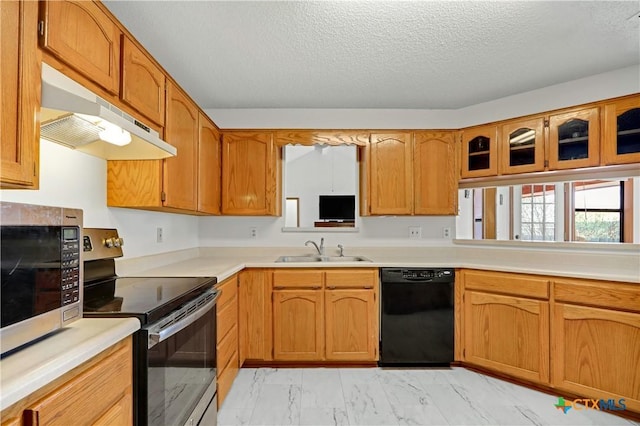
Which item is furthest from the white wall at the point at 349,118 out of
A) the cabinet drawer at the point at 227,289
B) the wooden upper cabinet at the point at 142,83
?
the cabinet drawer at the point at 227,289

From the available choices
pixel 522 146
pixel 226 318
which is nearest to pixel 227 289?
pixel 226 318

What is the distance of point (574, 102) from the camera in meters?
2.54

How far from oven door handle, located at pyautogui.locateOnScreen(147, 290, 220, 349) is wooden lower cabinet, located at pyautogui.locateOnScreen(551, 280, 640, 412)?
2249mm

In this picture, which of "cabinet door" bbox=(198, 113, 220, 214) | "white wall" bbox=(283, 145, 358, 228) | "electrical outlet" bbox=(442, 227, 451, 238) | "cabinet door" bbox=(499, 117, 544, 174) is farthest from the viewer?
"white wall" bbox=(283, 145, 358, 228)

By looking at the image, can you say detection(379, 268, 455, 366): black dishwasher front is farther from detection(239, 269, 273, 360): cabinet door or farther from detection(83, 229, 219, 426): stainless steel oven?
detection(83, 229, 219, 426): stainless steel oven

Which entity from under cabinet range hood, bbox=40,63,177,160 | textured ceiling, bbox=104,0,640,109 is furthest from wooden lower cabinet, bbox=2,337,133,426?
textured ceiling, bbox=104,0,640,109

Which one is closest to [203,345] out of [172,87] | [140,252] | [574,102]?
[140,252]

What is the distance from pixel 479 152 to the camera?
9.64 ft

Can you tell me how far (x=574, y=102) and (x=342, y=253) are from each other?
7.44 ft

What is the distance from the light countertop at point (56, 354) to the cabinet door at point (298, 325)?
1.66 metres

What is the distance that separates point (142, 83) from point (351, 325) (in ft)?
7.20

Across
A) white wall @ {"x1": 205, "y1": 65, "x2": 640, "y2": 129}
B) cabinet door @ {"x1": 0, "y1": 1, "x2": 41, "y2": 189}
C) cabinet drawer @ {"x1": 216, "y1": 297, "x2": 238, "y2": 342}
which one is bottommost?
cabinet drawer @ {"x1": 216, "y1": 297, "x2": 238, "y2": 342}

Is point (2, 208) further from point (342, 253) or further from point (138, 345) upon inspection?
point (342, 253)

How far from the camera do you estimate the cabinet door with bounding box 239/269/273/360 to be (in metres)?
2.65
